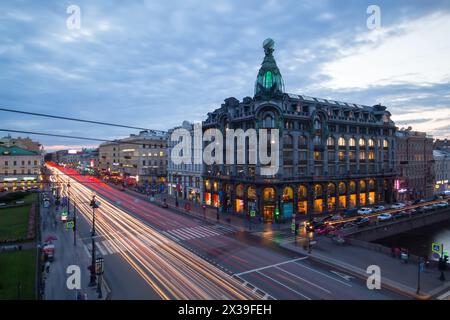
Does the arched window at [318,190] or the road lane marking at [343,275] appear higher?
the arched window at [318,190]

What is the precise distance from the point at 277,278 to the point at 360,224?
23888 millimetres

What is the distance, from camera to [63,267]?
2702 centimetres

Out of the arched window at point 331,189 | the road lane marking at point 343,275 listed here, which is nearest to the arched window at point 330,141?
the arched window at point 331,189

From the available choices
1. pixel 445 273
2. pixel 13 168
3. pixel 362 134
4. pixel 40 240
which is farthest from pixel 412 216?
pixel 13 168

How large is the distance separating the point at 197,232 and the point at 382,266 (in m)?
23.3

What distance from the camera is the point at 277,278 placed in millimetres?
24750

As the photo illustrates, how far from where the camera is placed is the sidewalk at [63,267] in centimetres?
2145

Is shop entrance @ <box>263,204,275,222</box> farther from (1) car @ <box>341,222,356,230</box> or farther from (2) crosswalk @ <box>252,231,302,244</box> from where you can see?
(1) car @ <box>341,222,356,230</box>

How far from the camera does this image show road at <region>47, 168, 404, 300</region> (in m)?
22.3

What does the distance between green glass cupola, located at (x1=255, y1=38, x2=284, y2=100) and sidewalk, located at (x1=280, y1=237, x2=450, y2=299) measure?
28.3m

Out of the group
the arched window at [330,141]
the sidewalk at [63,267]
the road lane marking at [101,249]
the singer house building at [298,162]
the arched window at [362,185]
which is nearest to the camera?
the sidewalk at [63,267]

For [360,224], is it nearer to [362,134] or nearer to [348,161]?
[348,161]

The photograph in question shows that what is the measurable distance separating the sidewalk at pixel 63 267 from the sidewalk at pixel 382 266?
21562mm

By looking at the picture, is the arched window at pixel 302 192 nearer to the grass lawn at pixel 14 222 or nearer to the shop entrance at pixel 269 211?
the shop entrance at pixel 269 211
